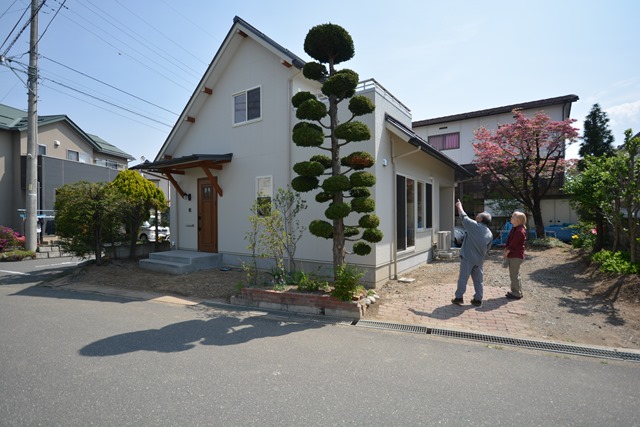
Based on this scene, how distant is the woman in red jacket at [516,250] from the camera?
6293 mm

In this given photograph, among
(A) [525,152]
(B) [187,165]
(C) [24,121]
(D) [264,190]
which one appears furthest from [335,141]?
(C) [24,121]

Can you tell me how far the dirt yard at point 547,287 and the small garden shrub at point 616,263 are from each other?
0.15 metres

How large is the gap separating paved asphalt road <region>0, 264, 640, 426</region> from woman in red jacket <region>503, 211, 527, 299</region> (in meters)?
2.49

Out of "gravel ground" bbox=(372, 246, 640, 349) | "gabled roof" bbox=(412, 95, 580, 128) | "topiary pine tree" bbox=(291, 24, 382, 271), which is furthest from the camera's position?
"gabled roof" bbox=(412, 95, 580, 128)

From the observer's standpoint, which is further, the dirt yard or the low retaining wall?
the low retaining wall

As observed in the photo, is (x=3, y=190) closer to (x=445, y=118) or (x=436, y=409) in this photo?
(x=436, y=409)

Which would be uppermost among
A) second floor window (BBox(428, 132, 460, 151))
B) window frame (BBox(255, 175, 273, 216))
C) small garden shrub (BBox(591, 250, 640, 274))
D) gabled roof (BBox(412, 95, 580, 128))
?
gabled roof (BBox(412, 95, 580, 128))

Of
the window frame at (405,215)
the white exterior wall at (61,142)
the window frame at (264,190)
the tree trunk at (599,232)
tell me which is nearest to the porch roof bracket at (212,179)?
the window frame at (264,190)

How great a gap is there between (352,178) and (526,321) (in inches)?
146

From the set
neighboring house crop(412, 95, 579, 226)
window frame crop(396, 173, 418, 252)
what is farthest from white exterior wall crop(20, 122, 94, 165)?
neighboring house crop(412, 95, 579, 226)

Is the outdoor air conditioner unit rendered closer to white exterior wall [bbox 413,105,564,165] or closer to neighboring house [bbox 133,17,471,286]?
neighboring house [bbox 133,17,471,286]

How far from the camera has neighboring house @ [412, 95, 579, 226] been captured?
17.6 meters

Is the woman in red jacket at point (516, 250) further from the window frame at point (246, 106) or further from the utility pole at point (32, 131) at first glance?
the utility pole at point (32, 131)

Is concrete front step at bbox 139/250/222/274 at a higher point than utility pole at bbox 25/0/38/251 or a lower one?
lower
